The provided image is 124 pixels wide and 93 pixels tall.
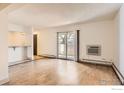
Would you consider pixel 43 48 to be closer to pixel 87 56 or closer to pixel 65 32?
pixel 65 32

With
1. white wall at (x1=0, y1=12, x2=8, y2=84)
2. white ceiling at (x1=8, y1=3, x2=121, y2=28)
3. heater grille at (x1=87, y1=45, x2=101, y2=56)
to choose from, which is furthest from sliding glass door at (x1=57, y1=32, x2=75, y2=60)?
white wall at (x1=0, y1=12, x2=8, y2=84)

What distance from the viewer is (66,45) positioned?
7.59 meters

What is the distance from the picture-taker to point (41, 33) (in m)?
8.95

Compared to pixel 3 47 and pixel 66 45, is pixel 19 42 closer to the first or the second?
pixel 66 45

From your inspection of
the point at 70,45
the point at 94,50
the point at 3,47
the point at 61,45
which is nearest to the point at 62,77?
the point at 3,47

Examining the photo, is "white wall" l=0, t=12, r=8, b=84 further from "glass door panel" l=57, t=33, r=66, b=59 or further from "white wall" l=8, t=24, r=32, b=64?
"glass door panel" l=57, t=33, r=66, b=59

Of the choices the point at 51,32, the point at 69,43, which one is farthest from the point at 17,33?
the point at 69,43
